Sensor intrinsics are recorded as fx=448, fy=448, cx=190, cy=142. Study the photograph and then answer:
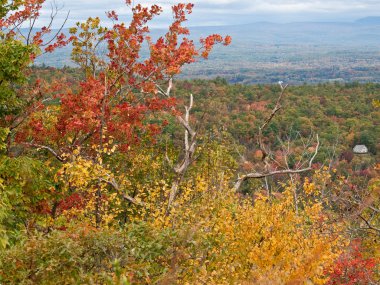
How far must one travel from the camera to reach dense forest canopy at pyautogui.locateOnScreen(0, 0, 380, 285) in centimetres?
712

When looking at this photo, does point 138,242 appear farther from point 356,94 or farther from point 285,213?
point 356,94

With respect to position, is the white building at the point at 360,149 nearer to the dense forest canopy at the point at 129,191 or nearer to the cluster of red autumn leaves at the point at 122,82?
the dense forest canopy at the point at 129,191

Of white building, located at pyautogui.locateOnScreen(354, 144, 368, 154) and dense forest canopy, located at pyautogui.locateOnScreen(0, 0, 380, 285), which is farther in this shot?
white building, located at pyautogui.locateOnScreen(354, 144, 368, 154)

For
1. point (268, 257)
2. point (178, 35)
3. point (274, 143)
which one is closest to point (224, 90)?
point (274, 143)

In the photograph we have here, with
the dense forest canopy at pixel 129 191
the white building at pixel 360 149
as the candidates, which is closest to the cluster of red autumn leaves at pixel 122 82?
the dense forest canopy at pixel 129 191

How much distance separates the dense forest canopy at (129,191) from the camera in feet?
23.4

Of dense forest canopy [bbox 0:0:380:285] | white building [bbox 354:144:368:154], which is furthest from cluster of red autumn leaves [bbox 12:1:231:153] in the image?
white building [bbox 354:144:368:154]

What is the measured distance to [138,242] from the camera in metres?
7.47

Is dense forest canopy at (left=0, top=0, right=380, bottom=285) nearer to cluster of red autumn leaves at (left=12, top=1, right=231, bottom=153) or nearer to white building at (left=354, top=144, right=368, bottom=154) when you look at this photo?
cluster of red autumn leaves at (left=12, top=1, right=231, bottom=153)

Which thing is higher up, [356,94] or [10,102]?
[10,102]

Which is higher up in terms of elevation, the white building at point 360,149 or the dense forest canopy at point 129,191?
the dense forest canopy at point 129,191

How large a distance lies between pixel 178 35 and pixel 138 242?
31.6 feet

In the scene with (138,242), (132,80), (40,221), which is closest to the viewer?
(138,242)

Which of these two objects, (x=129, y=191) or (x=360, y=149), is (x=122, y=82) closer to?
(x=129, y=191)
